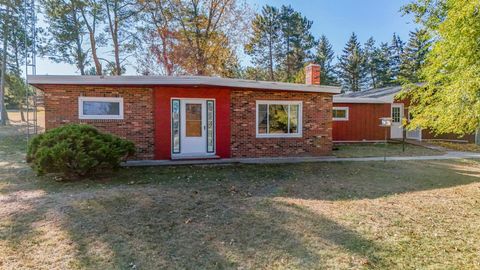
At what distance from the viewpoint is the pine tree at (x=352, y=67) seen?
1586 inches

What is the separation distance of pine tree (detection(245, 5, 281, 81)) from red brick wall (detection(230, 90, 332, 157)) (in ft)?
66.9

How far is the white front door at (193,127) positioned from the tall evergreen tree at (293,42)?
22555 millimetres

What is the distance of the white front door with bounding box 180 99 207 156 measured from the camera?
991 cm

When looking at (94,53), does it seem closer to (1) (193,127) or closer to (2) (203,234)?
(1) (193,127)

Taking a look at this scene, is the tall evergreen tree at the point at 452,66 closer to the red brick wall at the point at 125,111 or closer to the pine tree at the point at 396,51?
the red brick wall at the point at 125,111

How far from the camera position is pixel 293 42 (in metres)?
32.0

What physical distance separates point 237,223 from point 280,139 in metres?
6.60

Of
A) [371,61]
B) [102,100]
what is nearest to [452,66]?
[102,100]

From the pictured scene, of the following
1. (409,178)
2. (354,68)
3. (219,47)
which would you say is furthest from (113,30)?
(354,68)

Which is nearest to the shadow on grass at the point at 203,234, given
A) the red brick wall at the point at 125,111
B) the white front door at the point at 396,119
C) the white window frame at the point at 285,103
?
the red brick wall at the point at 125,111

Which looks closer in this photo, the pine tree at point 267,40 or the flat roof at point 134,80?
the flat roof at point 134,80

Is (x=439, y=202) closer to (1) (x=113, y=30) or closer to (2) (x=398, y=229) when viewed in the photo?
(2) (x=398, y=229)

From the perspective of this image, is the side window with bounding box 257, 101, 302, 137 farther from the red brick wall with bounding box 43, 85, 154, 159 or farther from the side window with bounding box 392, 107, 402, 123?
the side window with bounding box 392, 107, 402, 123

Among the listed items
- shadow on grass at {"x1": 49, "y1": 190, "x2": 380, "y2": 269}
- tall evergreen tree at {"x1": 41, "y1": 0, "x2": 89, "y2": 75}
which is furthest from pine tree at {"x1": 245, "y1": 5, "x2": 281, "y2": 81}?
shadow on grass at {"x1": 49, "y1": 190, "x2": 380, "y2": 269}
